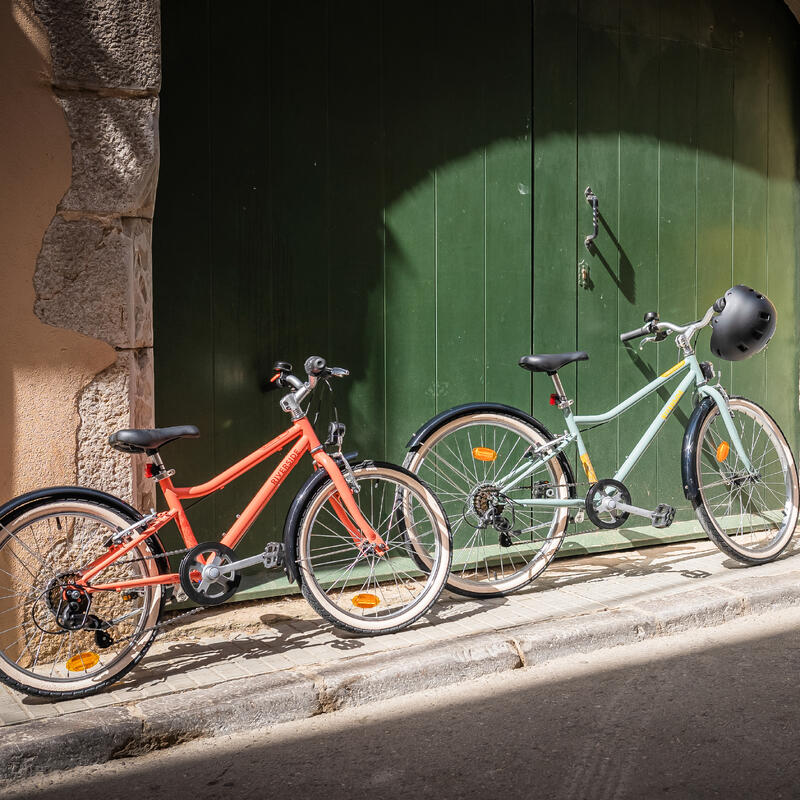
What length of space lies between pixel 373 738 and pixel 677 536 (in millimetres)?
2922

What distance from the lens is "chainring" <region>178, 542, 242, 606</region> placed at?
348 centimetres

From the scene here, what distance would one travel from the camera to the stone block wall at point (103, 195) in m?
3.48

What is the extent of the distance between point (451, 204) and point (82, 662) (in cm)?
273

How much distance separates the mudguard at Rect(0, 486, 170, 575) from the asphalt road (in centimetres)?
74

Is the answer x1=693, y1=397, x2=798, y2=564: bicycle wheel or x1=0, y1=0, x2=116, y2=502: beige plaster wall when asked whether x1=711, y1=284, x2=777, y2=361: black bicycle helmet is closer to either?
x1=693, y1=397, x2=798, y2=564: bicycle wheel

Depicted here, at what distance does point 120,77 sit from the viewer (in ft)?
11.5

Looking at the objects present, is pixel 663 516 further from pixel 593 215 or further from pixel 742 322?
pixel 593 215

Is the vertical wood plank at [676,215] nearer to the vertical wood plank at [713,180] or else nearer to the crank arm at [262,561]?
the vertical wood plank at [713,180]

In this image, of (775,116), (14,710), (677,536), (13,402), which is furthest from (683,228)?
(14,710)

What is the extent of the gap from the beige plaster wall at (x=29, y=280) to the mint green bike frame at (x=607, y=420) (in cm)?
Result: 193

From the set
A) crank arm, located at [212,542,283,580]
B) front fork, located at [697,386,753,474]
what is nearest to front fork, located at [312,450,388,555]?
crank arm, located at [212,542,283,580]

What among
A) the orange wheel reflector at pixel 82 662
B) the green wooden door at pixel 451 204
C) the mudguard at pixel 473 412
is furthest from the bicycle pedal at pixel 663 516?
the orange wheel reflector at pixel 82 662

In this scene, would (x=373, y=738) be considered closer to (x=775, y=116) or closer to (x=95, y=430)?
(x=95, y=430)

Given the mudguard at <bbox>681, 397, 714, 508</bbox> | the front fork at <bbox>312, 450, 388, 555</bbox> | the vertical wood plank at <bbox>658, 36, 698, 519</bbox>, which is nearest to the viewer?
the front fork at <bbox>312, 450, 388, 555</bbox>
